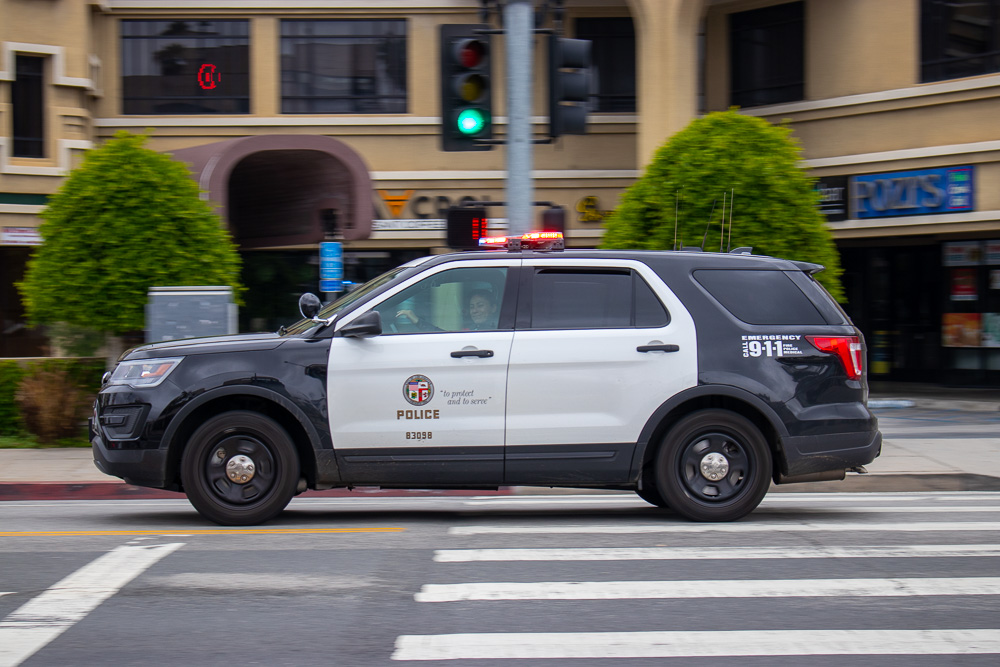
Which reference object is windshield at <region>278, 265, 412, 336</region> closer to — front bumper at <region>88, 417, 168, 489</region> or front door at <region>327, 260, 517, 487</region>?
front door at <region>327, 260, 517, 487</region>

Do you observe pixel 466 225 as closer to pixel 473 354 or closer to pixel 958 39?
pixel 473 354

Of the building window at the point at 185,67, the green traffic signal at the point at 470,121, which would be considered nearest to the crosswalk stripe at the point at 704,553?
the green traffic signal at the point at 470,121

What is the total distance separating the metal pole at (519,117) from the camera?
10016 millimetres

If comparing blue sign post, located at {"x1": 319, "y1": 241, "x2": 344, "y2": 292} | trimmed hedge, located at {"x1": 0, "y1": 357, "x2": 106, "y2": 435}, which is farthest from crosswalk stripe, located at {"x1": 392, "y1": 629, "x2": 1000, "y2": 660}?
blue sign post, located at {"x1": 319, "y1": 241, "x2": 344, "y2": 292}

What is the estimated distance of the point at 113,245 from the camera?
41.9ft

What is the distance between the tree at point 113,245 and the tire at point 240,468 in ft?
20.1

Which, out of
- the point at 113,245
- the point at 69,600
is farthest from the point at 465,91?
the point at 69,600

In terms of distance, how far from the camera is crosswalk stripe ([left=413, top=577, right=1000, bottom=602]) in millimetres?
5371

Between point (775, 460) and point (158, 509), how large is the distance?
472 centimetres

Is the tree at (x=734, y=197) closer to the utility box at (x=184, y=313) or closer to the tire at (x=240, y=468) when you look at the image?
the utility box at (x=184, y=313)

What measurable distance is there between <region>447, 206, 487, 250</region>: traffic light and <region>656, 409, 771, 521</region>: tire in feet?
11.4

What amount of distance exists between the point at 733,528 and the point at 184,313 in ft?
23.2

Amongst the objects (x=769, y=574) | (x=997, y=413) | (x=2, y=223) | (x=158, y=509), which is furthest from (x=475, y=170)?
(x=769, y=574)

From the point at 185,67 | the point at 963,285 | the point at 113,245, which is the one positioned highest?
the point at 185,67
